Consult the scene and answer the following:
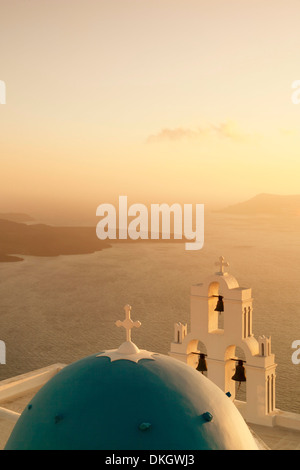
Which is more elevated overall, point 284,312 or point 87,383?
point 87,383

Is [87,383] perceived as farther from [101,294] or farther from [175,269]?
[175,269]

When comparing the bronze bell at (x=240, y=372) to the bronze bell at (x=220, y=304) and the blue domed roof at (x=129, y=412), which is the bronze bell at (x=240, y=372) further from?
the blue domed roof at (x=129, y=412)

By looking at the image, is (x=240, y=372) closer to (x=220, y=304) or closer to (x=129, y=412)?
(x=220, y=304)

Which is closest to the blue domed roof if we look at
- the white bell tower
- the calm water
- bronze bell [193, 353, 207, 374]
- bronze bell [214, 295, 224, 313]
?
the white bell tower

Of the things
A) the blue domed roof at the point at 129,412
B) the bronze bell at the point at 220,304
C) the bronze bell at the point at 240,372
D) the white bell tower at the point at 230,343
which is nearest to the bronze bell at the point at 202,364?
the white bell tower at the point at 230,343

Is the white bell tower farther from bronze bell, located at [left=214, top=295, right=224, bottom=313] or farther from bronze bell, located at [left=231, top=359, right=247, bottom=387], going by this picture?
bronze bell, located at [left=231, top=359, right=247, bottom=387]

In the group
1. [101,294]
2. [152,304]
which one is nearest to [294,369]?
[152,304]

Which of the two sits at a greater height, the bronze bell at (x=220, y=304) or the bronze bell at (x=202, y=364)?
the bronze bell at (x=220, y=304)
